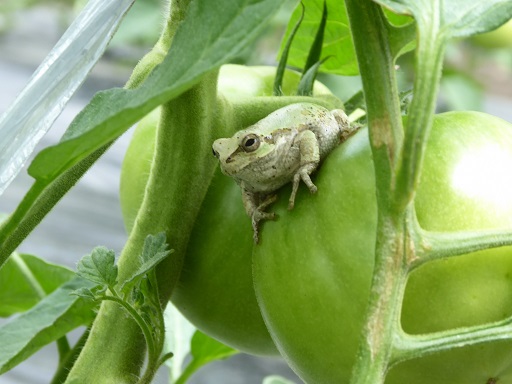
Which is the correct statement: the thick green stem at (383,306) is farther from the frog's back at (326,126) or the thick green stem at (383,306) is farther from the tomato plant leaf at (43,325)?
the tomato plant leaf at (43,325)

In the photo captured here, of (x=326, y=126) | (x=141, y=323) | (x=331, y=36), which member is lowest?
(x=141, y=323)

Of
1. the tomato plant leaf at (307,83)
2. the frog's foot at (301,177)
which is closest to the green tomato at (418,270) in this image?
the frog's foot at (301,177)

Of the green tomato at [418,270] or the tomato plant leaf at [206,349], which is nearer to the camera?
the green tomato at [418,270]

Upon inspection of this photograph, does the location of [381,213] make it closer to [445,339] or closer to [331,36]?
[445,339]

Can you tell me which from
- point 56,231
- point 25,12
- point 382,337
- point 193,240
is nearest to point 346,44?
point 193,240

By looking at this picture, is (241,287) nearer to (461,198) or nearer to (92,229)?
(461,198)

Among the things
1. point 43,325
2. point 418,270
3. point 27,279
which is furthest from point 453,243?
point 27,279
